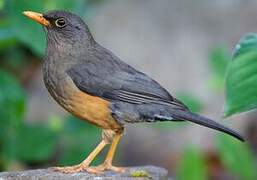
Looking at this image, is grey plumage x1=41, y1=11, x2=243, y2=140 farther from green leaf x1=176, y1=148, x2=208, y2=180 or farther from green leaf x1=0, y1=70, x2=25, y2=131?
green leaf x1=176, y1=148, x2=208, y2=180

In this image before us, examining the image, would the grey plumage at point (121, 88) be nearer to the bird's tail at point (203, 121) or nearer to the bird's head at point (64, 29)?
the bird's tail at point (203, 121)

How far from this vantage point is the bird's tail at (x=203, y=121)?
6.98 meters

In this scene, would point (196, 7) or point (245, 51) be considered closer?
point (245, 51)

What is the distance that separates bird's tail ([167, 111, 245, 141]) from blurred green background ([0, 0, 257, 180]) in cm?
210

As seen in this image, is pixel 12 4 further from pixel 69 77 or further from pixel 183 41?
pixel 183 41

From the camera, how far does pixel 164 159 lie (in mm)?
10977

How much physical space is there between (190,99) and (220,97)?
156 cm

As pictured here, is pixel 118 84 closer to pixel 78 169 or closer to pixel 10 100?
pixel 78 169

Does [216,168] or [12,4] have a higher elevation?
[12,4]

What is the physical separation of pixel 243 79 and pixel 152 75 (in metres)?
4.96

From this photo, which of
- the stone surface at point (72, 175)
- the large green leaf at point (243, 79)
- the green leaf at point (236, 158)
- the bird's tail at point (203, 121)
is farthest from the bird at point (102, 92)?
the green leaf at point (236, 158)

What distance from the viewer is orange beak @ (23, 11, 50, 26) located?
7242 millimetres

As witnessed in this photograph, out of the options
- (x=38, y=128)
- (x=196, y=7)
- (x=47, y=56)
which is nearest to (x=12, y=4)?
(x=38, y=128)

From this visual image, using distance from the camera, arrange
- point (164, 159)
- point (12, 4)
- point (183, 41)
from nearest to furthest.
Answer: point (12, 4) → point (164, 159) → point (183, 41)
